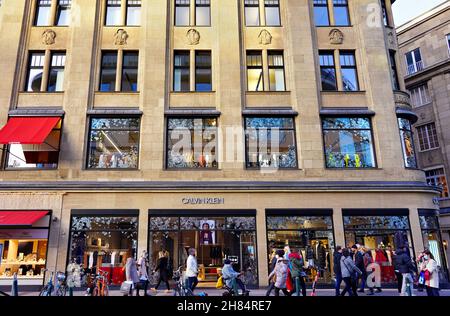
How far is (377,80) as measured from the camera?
1805 cm

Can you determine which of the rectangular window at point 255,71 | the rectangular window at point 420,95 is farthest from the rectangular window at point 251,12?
A: the rectangular window at point 420,95

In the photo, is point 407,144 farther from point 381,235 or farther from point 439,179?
point 439,179

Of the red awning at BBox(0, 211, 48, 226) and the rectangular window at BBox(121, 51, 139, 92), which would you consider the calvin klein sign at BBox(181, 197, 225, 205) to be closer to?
the red awning at BBox(0, 211, 48, 226)

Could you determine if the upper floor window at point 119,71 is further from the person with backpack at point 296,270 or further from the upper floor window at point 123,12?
the person with backpack at point 296,270

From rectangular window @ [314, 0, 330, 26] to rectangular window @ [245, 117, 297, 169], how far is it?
6.63 m

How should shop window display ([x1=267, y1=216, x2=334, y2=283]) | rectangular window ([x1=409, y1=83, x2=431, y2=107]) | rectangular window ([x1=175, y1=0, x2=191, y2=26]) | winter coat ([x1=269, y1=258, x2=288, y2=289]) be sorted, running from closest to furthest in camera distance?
winter coat ([x1=269, y1=258, x2=288, y2=289]) < shop window display ([x1=267, y1=216, x2=334, y2=283]) < rectangular window ([x1=175, y1=0, x2=191, y2=26]) < rectangular window ([x1=409, y1=83, x2=431, y2=107])

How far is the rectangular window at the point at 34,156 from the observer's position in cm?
1648

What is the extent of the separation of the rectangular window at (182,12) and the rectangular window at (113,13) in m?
3.34

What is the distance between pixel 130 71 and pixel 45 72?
4.70 meters

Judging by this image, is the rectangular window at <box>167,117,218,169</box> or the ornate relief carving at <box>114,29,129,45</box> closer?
the rectangular window at <box>167,117,218,169</box>

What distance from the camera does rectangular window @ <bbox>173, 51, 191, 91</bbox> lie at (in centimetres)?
1802

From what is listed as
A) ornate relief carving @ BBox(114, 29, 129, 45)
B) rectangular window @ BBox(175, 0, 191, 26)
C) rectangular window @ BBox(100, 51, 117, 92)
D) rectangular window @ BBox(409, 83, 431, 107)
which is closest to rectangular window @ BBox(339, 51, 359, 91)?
rectangular window @ BBox(175, 0, 191, 26)

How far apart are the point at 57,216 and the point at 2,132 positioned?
5.01m
